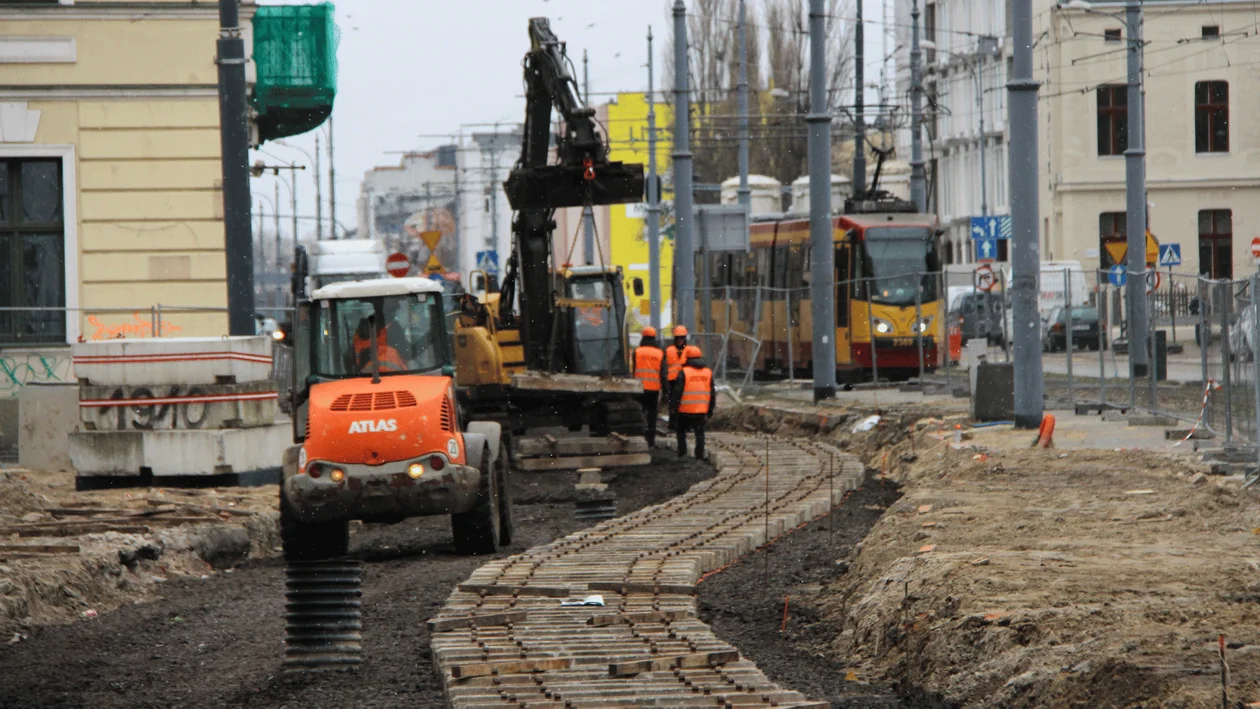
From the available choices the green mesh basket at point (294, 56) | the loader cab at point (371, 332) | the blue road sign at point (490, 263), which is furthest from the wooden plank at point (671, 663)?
the blue road sign at point (490, 263)

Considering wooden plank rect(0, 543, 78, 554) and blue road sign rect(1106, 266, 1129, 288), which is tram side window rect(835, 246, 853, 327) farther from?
wooden plank rect(0, 543, 78, 554)

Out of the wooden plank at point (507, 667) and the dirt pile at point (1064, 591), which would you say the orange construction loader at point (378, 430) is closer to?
the dirt pile at point (1064, 591)

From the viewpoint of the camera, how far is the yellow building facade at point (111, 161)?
22703mm

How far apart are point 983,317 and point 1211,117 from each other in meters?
32.6

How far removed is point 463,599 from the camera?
1077 centimetres

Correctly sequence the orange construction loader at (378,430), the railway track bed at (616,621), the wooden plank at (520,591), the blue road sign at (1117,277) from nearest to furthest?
1. the railway track bed at (616,621)
2. the wooden plank at (520,591)
3. the orange construction loader at (378,430)
4. the blue road sign at (1117,277)

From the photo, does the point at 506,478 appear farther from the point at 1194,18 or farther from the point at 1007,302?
the point at 1194,18

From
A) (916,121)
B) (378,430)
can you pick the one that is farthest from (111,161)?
(916,121)

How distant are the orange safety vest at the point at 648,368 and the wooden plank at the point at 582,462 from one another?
1.11 m

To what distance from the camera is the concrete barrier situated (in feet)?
65.0

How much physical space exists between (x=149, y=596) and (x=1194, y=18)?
4829 cm

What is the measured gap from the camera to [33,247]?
23.0m

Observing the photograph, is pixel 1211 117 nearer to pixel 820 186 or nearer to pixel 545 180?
pixel 820 186

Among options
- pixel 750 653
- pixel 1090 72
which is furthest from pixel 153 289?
pixel 1090 72
